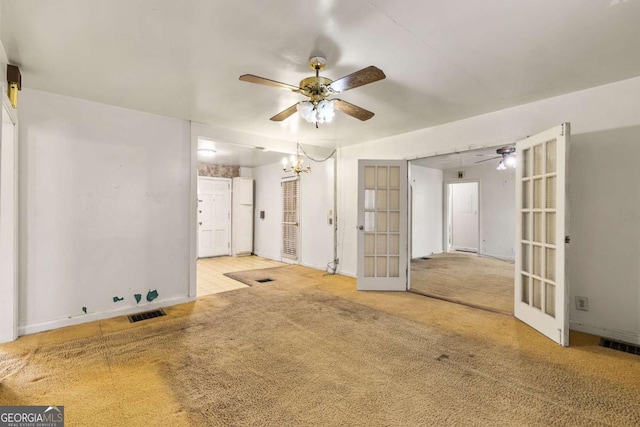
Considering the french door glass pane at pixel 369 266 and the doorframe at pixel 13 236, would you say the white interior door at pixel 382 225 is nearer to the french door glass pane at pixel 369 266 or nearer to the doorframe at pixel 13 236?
the french door glass pane at pixel 369 266

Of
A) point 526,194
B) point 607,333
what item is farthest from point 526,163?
point 607,333

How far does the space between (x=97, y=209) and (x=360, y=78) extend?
10.7 ft

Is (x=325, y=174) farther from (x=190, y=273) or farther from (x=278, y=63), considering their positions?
(x=278, y=63)

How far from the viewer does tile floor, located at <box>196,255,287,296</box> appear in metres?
4.70

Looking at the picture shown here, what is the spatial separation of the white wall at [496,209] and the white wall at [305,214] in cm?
465

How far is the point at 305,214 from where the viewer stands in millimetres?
6418

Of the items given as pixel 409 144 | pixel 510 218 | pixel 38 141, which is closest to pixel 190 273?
pixel 38 141

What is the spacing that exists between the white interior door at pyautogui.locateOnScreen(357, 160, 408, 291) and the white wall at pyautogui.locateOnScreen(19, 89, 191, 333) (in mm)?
2598

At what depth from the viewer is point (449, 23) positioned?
6.28ft

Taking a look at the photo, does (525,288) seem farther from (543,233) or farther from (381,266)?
(381,266)

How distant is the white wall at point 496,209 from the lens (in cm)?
742

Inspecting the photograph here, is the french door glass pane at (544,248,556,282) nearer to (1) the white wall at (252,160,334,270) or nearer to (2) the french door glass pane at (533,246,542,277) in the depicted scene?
(2) the french door glass pane at (533,246,542,277)

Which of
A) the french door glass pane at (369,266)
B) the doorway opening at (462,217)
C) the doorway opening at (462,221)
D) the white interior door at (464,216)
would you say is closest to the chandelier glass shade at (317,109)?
the french door glass pane at (369,266)

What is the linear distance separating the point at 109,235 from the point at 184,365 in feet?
6.60
